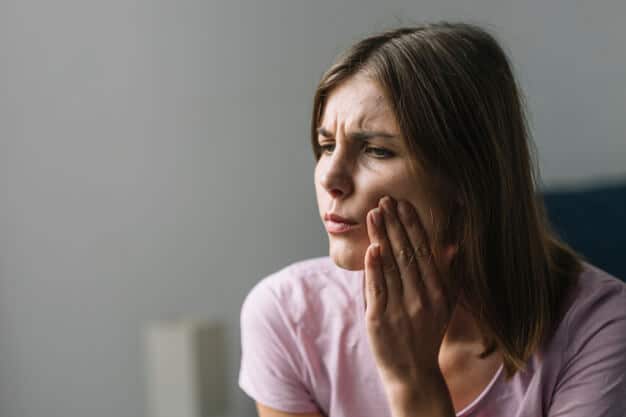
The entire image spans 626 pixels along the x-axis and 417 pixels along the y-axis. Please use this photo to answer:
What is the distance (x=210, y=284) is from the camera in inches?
77.7

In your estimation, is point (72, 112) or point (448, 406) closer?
point (448, 406)

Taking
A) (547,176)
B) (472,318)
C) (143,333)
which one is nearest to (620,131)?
(547,176)

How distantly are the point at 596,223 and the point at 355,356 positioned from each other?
0.79 m

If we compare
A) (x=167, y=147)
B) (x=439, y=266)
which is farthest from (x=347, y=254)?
(x=167, y=147)

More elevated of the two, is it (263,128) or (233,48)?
(233,48)

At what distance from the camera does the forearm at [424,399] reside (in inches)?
42.0

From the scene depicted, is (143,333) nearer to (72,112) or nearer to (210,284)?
(210,284)

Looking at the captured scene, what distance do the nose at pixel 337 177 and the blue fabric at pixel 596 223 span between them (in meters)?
0.89

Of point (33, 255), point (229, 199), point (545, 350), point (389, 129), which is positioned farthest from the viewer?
point (229, 199)

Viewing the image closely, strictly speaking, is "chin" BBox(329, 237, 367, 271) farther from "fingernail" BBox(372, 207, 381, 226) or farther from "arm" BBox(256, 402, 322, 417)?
"arm" BBox(256, 402, 322, 417)

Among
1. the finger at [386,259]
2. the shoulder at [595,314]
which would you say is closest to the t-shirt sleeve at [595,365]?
the shoulder at [595,314]

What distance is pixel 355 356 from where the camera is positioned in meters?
1.21

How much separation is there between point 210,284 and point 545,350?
105cm

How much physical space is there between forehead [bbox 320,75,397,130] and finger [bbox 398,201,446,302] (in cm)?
13
